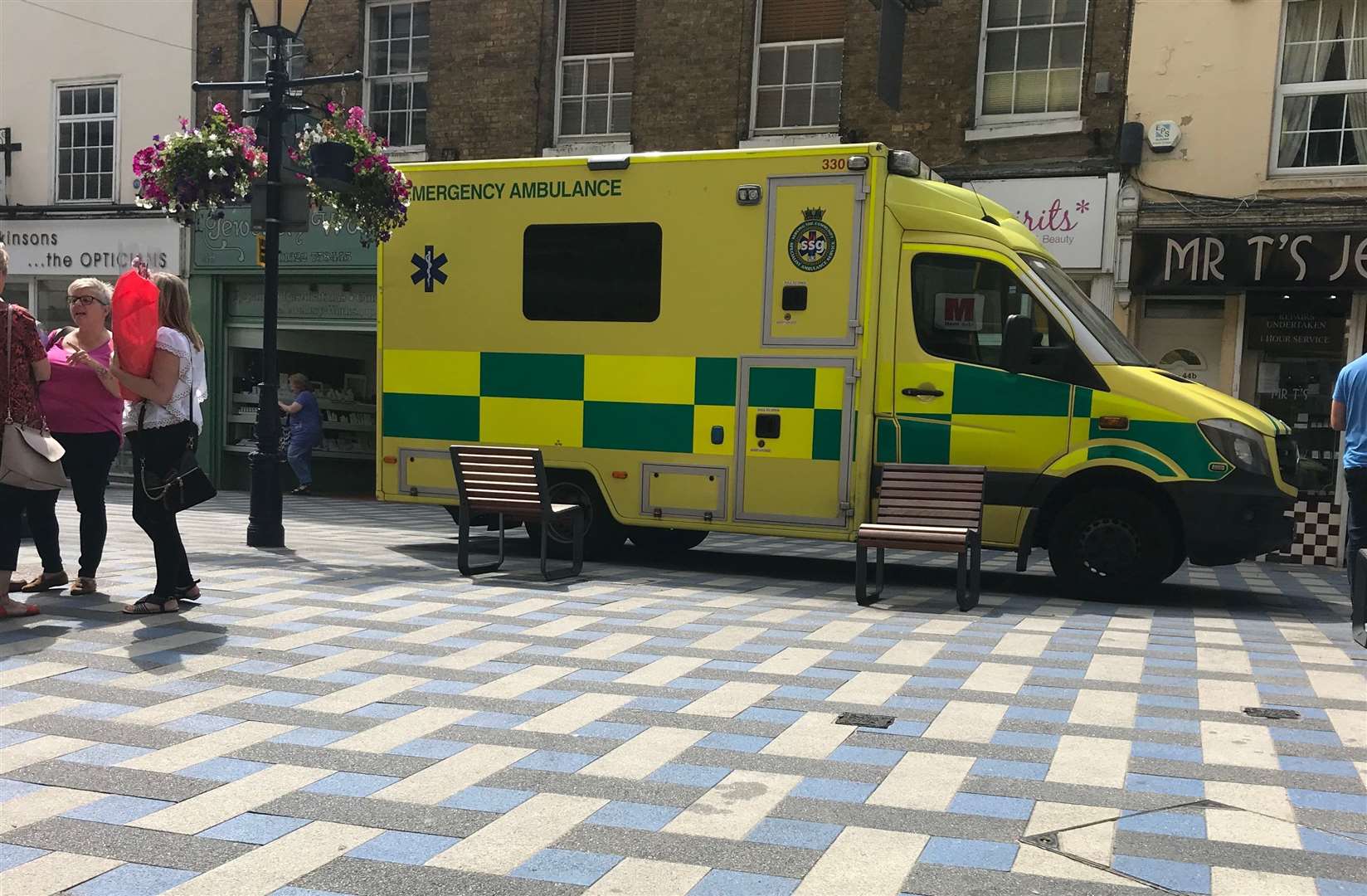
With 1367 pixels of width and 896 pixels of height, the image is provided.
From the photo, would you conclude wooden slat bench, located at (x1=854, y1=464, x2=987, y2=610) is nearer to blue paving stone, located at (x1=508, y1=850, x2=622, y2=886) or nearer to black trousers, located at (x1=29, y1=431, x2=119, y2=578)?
black trousers, located at (x1=29, y1=431, x2=119, y2=578)

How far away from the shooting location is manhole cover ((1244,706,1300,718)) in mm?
5180

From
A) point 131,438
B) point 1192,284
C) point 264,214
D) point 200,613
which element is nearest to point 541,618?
point 200,613

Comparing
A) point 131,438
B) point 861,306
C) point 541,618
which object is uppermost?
point 861,306

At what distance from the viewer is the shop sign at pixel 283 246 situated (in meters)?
16.9

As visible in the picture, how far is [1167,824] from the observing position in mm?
3781

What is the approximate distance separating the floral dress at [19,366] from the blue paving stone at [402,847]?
387 cm

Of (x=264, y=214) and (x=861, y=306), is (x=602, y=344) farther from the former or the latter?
(x=264, y=214)

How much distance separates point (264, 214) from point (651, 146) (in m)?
6.20

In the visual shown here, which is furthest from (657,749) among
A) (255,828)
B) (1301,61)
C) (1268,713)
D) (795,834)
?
(1301,61)

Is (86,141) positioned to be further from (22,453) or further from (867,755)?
(867,755)

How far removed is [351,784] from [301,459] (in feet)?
45.9

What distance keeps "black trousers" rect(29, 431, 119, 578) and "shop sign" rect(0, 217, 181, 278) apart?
11785 millimetres

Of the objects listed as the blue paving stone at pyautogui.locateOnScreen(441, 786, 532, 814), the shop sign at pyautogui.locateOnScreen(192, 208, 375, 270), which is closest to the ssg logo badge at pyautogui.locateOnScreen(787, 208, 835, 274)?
the blue paving stone at pyautogui.locateOnScreen(441, 786, 532, 814)

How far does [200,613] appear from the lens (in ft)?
22.1
